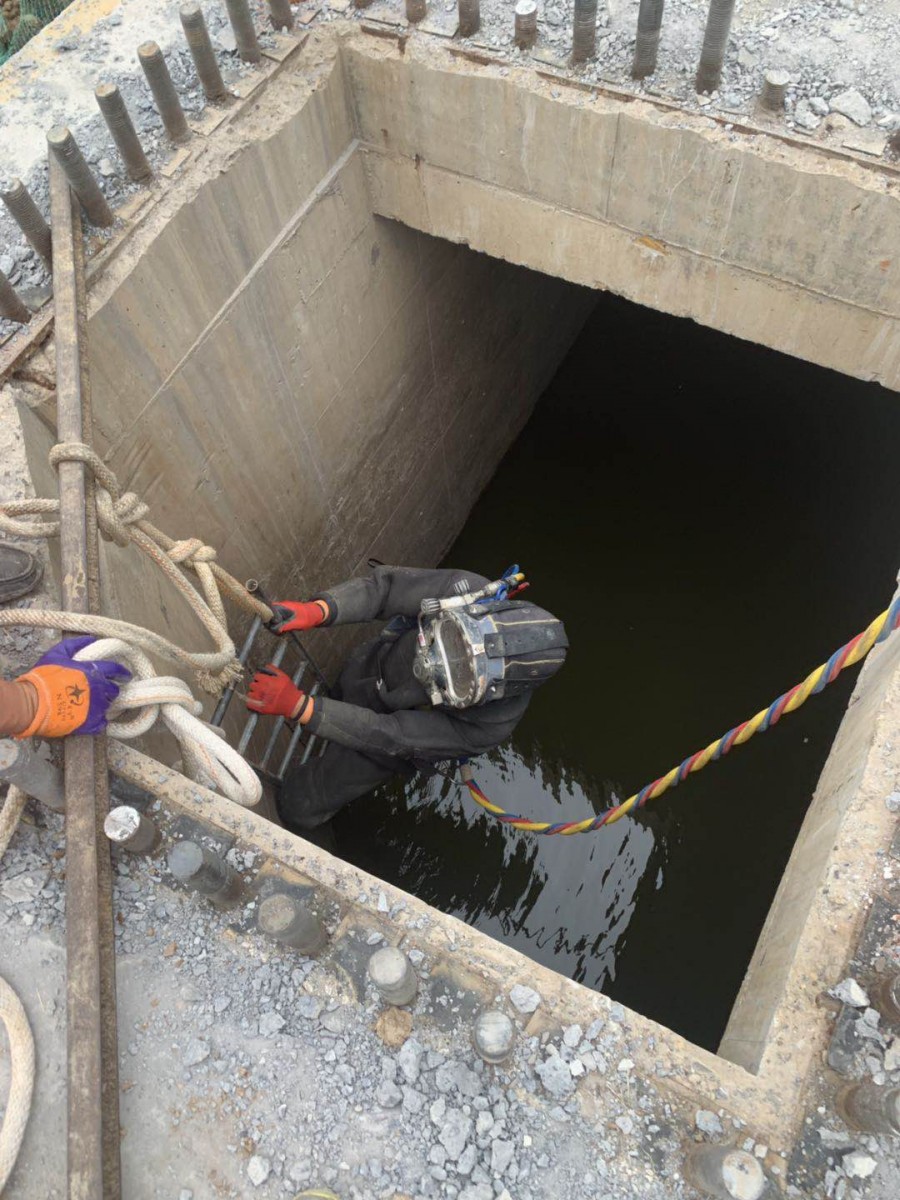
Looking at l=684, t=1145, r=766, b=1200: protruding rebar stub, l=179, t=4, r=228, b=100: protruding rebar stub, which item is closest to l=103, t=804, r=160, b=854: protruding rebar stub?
l=684, t=1145, r=766, b=1200: protruding rebar stub

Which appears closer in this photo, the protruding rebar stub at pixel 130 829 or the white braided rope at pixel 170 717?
the protruding rebar stub at pixel 130 829

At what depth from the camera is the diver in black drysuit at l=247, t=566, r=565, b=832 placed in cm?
402

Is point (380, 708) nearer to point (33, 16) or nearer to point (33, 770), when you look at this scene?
point (33, 770)

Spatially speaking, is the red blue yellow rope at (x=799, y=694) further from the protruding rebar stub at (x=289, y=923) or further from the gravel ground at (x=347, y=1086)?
the protruding rebar stub at (x=289, y=923)

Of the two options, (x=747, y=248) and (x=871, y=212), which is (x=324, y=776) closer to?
(x=747, y=248)

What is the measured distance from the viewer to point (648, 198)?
4.28m

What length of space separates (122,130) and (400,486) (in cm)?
311

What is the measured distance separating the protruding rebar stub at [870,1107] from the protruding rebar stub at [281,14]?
17.0ft

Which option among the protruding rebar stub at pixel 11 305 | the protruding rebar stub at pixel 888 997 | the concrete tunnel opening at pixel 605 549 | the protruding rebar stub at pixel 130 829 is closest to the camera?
the protruding rebar stub at pixel 888 997

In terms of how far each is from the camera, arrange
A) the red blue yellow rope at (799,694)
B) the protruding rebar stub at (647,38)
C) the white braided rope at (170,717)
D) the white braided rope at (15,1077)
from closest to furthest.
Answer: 1. the white braided rope at (15,1077)
2. the white braided rope at (170,717)
3. the red blue yellow rope at (799,694)
4. the protruding rebar stub at (647,38)

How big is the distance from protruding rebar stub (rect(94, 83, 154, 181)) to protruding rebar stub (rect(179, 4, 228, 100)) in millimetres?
422

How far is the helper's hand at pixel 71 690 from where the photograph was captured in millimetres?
2434

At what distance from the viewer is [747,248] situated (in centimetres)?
423

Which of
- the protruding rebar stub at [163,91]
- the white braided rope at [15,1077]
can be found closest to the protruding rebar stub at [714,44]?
the protruding rebar stub at [163,91]
